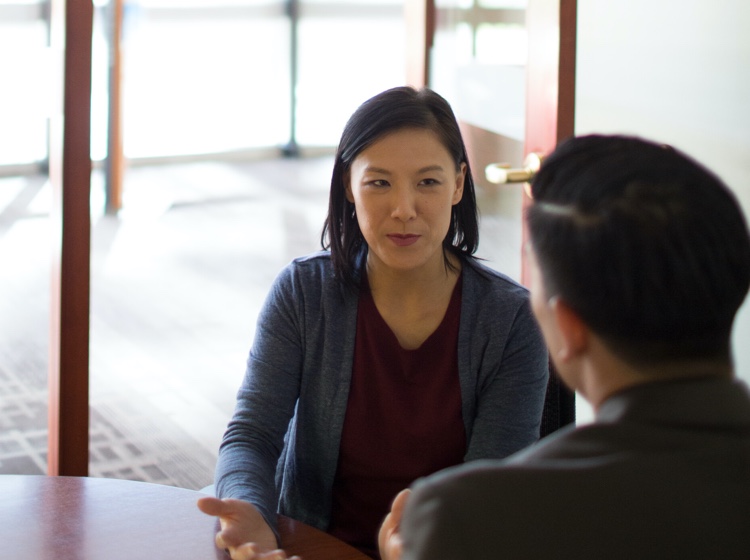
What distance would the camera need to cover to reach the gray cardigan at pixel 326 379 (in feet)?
5.25

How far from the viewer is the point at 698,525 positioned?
0.70 m

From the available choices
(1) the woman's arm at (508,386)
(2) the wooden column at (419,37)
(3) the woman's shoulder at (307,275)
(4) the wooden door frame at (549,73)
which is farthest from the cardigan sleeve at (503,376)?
(2) the wooden column at (419,37)

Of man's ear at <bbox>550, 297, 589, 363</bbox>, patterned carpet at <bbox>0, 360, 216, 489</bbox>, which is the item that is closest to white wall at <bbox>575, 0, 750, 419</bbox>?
man's ear at <bbox>550, 297, 589, 363</bbox>

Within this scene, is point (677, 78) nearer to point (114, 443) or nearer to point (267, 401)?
point (267, 401)

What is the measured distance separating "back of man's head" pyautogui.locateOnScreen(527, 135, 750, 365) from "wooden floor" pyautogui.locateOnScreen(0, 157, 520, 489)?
5.39 ft

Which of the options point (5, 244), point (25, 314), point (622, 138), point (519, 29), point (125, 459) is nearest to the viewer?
point (622, 138)

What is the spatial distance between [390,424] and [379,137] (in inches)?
17.6

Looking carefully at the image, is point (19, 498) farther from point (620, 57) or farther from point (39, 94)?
point (39, 94)

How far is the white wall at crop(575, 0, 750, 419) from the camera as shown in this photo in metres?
2.11

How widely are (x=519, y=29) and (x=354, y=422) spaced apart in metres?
1.14

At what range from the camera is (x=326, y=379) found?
64.9 inches

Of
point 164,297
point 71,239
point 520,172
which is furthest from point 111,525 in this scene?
point 164,297

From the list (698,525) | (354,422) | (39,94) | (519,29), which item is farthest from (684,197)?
(39,94)

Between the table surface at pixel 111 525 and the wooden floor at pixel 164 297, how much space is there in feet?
4.10
